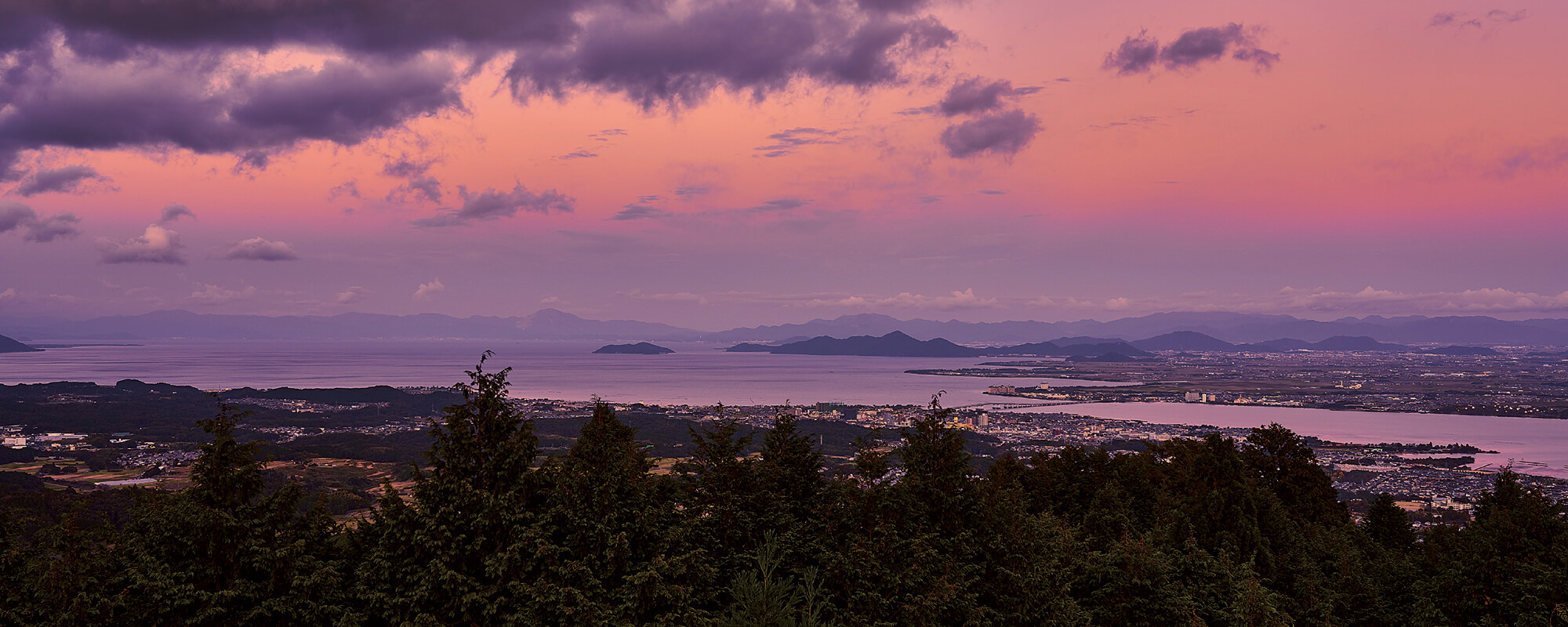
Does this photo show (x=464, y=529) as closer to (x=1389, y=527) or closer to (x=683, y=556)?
(x=683, y=556)

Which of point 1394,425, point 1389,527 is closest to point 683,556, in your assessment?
point 1389,527

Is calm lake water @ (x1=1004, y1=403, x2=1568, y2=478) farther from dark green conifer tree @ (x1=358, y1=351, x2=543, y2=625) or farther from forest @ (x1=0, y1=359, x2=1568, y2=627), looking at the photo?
dark green conifer tree @ (x1=358, y1=351, x2=543, y2=625)

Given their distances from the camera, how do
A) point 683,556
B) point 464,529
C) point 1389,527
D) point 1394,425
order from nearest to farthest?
point 683,556 → point 464,529 → point 1389,527 → point 1394,425

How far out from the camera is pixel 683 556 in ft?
55.2

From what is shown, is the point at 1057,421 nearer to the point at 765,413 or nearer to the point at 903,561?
the point at 765,413

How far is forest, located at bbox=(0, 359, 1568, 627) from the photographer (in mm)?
15195

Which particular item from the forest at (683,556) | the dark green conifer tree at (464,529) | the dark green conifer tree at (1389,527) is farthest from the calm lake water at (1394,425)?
the dark green conifer tree at (464,529)

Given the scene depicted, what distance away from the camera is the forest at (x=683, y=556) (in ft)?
49.9

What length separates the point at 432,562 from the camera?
1592cm

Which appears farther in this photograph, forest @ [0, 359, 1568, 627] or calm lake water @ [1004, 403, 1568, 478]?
calm lake water @ [1004, 403, 1568, 478]

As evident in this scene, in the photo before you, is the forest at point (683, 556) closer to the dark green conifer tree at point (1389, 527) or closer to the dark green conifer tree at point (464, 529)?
the dark green conifer tree at point (464, 529)

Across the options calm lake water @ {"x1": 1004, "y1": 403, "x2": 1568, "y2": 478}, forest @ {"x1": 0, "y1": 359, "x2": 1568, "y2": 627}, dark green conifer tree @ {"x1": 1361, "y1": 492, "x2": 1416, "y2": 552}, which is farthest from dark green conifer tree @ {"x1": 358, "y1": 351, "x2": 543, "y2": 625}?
calm lake water @ {"x1": 1004, "y1": 403, "x2": 1568, "y2": 478}

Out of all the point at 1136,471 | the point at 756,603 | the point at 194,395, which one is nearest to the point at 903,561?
the point at 756,603

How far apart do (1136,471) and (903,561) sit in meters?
28.2
